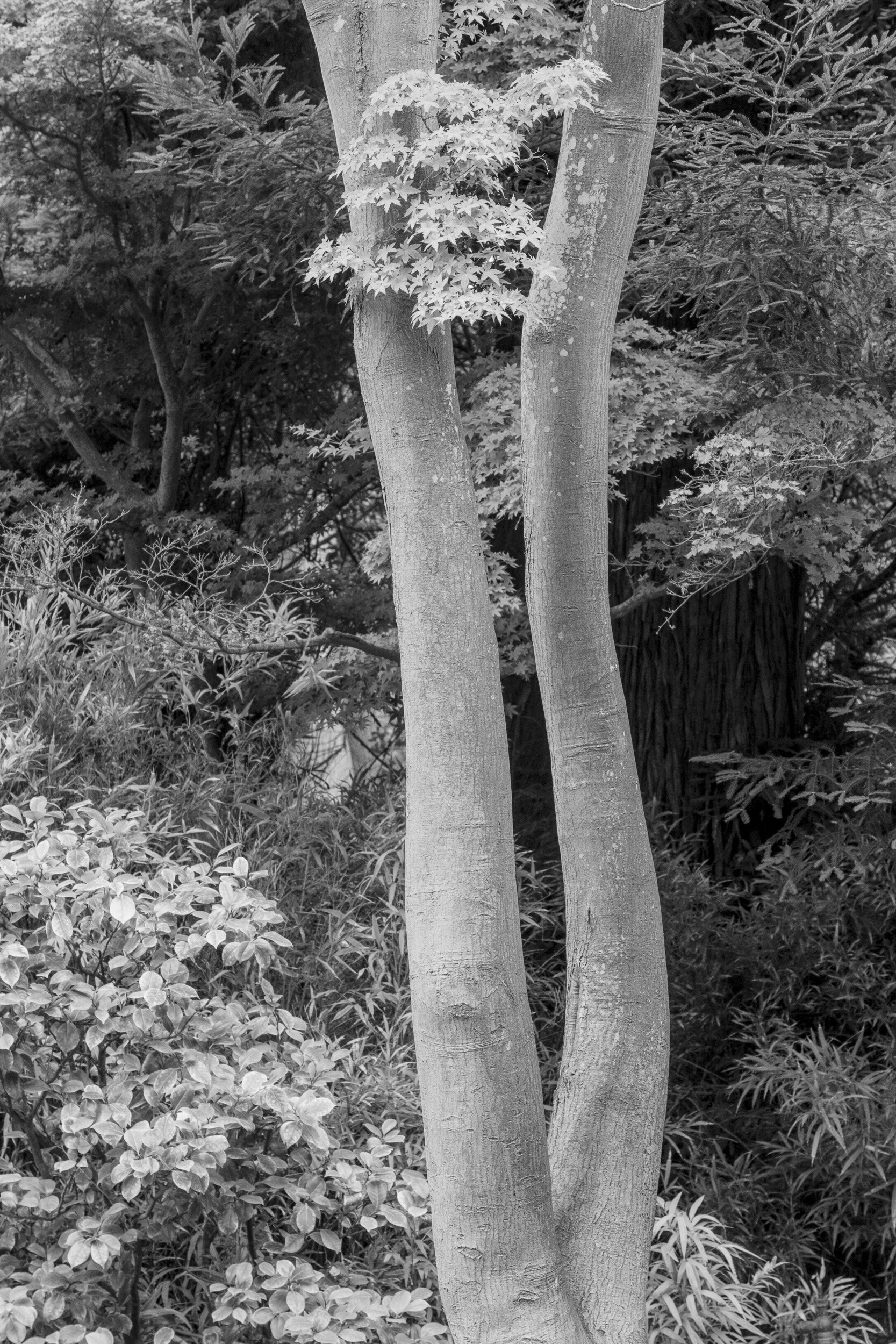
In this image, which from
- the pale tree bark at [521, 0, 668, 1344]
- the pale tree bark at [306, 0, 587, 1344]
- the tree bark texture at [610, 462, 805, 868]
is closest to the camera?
the pale tree bark at [306, 0, 587, 1344]

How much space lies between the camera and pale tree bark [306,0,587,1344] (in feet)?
8.58

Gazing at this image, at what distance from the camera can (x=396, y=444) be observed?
2.71 m

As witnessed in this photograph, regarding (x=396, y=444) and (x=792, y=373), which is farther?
(x=792, y=373)

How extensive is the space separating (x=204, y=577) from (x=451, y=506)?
3102mm

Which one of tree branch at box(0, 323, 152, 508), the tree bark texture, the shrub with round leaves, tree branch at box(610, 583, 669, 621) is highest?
tree branch at box(0, 323, 152, 508)

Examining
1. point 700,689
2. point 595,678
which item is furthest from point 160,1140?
point 700,689

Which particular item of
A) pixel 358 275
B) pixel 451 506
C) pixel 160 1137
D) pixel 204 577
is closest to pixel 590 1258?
Answer: pixel 160 1137

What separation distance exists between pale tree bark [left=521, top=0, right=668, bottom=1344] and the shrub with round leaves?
519 mm

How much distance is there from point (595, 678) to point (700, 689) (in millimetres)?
3212

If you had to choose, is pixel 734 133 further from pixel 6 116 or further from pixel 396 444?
pixel 6 116

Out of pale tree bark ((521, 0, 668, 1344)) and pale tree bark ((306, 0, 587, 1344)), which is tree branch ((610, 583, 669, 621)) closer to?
pale tree bark ((521, 0, 668, 1344))

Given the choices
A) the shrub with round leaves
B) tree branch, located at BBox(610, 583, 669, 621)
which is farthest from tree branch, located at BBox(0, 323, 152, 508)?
the shrub with round leaves

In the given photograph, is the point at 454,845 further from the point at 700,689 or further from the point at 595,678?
the point at 700,689

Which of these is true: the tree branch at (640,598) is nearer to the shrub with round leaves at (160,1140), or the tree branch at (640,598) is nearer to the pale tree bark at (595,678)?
the pale tree bark at (595,678)
